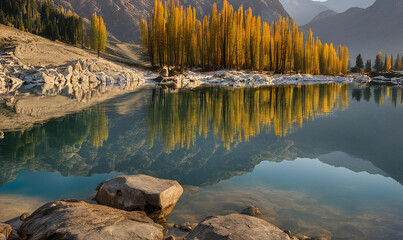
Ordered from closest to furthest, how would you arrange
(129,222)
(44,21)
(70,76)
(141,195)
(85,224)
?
(85,224) → (129,222) → (141,195) → (70,76) → (44,21)

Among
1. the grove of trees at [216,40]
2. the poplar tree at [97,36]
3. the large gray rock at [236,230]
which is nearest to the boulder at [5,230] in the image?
the large gray rock at [236,230]

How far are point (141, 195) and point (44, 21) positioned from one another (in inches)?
3552

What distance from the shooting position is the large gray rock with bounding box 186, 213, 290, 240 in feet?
10.5

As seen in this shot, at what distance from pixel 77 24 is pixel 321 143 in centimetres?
8592

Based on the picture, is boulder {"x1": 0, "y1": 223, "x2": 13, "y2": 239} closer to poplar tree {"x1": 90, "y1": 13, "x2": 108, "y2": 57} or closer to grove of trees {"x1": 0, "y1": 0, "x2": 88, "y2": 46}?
poplar tree {"x1": 90, "y1": 13, "x2": 108, "y2": 57}

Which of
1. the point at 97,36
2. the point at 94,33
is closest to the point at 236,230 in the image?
the point at 97,36

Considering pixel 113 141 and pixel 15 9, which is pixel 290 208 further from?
pixel 15 9

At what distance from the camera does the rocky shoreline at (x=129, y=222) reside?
10.7 feet

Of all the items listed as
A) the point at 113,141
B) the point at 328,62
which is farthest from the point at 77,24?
the point at 113,141

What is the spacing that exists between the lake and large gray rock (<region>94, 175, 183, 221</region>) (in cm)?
33

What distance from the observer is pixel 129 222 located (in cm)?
366

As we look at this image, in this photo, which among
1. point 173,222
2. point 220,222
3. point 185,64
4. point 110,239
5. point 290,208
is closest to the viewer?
point 110,239

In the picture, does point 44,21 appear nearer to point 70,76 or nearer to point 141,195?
point 70,76

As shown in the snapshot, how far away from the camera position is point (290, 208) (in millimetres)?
5012
